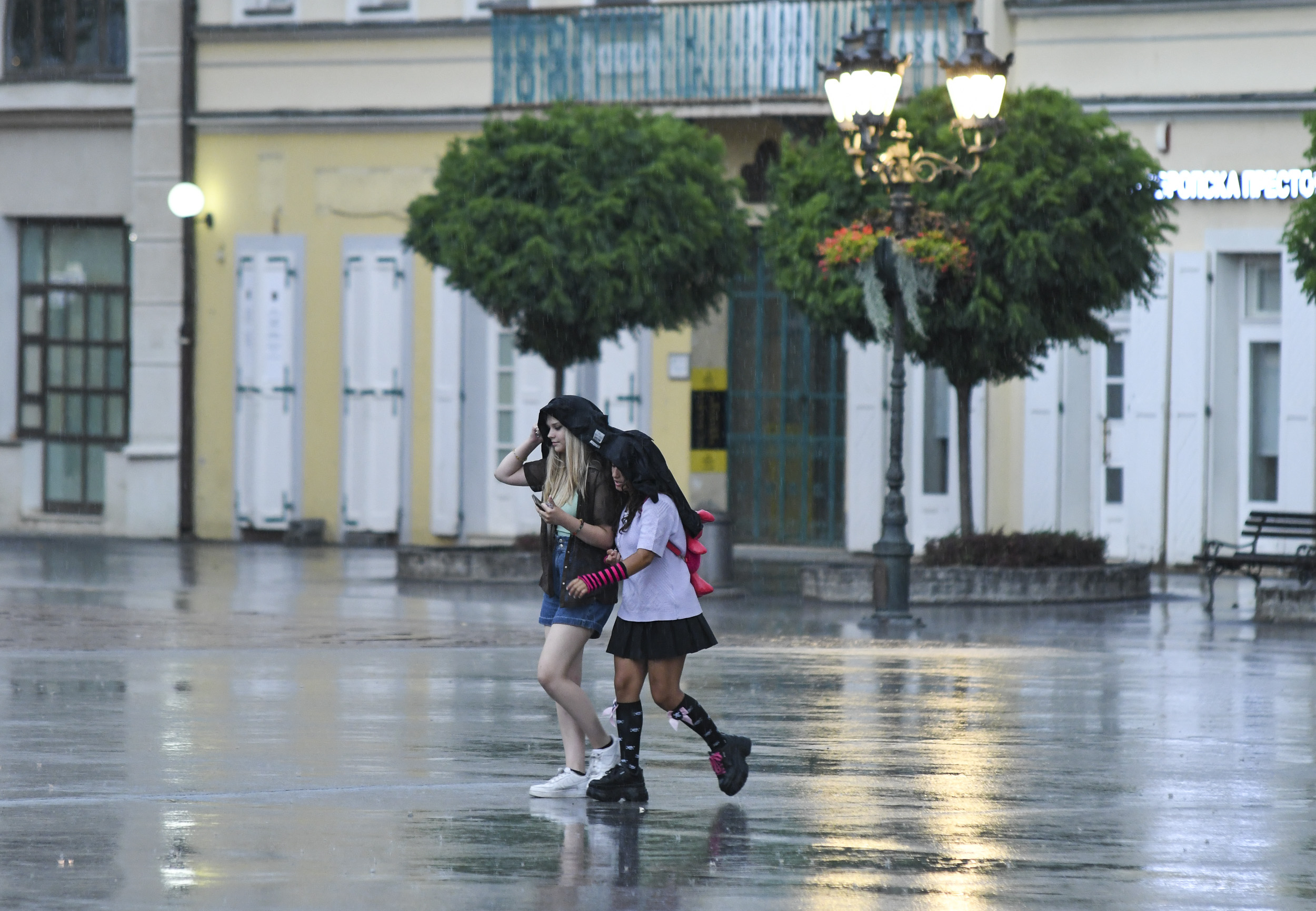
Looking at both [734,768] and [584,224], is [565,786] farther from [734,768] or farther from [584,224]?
[584,224]

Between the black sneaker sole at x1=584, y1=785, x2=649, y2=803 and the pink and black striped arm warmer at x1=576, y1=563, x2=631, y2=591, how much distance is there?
0.83m

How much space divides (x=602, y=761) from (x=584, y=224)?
11.0 metres

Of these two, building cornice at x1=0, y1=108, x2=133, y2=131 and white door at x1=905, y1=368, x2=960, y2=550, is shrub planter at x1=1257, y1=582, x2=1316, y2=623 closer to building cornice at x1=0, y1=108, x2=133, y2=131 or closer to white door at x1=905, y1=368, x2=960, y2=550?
white door at x1=905, y1=368, x2=960, y2=550

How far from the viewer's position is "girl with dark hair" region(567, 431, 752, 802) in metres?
8.59

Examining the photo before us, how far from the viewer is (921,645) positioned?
1538cm

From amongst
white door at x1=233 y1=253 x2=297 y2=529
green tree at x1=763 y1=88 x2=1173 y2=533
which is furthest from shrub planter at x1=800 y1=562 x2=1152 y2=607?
white door at x1=233 y1=253 x2=297 y2=529

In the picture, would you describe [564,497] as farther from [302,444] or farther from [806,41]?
[302,444]

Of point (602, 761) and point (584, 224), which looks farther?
point (584, 224)

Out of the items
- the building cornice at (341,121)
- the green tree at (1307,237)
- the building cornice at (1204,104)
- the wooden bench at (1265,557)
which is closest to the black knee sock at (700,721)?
the green tree at (1307,237)

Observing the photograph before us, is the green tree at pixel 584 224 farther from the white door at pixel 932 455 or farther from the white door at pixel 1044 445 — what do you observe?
the white door at pixel 1044 445

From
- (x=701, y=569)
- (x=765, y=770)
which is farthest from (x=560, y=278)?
(x=765, y=770)

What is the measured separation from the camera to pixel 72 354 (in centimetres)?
2717

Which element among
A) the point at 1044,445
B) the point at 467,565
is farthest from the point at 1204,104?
the point at 467,565

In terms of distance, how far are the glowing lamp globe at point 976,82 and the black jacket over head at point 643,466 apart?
8923 millimetres
